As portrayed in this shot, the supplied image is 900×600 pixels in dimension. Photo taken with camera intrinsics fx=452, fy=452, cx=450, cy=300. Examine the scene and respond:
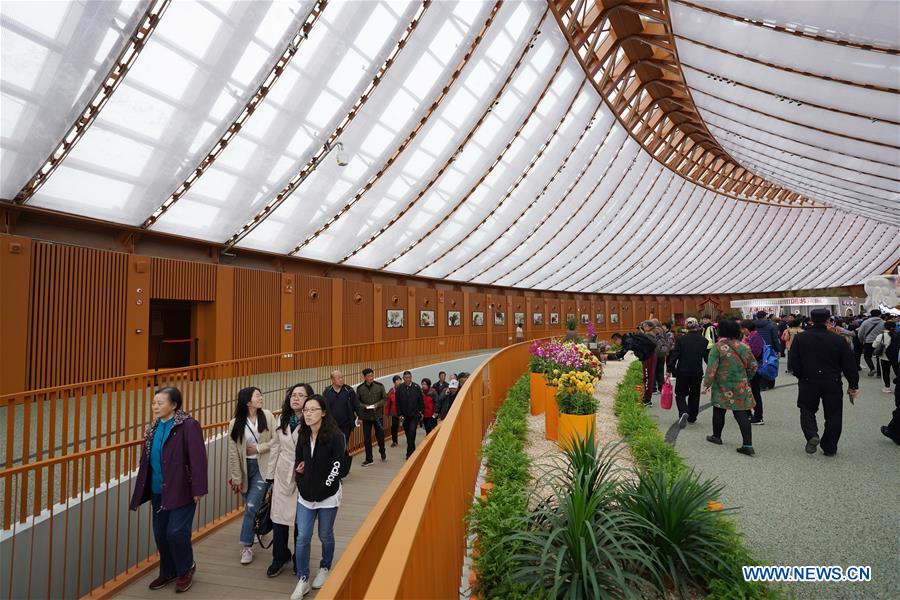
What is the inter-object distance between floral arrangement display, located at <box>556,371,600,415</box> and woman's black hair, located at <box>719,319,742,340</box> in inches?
76.2

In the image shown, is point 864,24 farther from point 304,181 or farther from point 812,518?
point 304,181

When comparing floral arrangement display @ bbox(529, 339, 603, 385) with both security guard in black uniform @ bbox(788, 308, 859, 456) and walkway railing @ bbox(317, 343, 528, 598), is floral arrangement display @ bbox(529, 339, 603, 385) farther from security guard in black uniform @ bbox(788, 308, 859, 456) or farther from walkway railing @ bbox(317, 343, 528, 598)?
walkway railing @ bbox(317, 343, 528, 598)

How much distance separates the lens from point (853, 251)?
43.3 metres

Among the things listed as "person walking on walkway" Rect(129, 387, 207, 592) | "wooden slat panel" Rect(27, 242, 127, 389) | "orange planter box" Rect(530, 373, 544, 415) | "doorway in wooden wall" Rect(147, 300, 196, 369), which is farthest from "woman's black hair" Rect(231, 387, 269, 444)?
"doorway in wooden wall" Rect(147, 300, 196, 369)

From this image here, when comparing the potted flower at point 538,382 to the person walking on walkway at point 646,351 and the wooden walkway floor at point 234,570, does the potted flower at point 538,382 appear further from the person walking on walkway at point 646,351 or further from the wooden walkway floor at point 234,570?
the wooden walkway floor at point 234,570

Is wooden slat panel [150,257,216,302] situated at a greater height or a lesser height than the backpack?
greater

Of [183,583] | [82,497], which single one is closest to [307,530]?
[183,583]

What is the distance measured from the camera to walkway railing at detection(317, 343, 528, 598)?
1.58 m

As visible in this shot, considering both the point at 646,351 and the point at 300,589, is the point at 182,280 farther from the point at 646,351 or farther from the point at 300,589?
the point at 646,351

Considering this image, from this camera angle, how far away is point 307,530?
4293 millimetres

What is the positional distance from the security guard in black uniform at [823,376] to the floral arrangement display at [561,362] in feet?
8.74

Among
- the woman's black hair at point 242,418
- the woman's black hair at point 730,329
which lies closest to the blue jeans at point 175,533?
the woman's black hair at point 242,418

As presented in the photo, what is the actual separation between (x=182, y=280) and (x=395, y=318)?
10209mm

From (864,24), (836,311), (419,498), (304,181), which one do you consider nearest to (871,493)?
(419,498)
